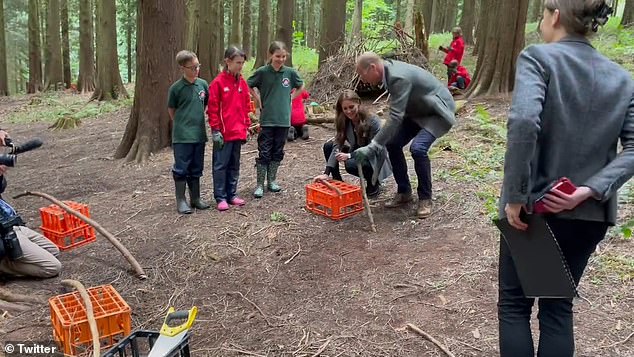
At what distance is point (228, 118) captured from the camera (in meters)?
5.70

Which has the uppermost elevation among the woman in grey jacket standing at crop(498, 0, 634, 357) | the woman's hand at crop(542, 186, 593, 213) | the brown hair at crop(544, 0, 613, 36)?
the brown hair at crop(544, 0, 613, 36)

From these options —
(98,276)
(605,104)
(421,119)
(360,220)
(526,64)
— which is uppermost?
(526,64)

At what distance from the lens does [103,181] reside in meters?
7.49

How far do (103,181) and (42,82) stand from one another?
18.5 meters

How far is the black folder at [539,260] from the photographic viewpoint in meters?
2.20

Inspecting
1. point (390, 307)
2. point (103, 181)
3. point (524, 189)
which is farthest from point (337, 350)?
point (103, 181)

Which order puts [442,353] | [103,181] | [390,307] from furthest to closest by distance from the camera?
[103,181] < [390,307] < [442,353]

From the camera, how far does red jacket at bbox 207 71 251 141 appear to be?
18.5 feet

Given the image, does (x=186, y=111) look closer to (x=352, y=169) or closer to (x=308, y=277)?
(x=352, y=169)

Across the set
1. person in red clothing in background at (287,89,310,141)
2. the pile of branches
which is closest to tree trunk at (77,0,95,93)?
the pile of branches

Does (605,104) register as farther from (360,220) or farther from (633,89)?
(360,220)

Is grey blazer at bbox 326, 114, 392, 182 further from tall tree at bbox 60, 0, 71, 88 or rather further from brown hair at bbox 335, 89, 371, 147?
tall tree at bbox 60, 0, 71, 88

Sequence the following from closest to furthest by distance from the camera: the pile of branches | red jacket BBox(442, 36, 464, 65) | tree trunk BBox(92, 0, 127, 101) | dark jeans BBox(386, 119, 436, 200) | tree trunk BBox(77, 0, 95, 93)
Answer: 1. dark jeans BBox(386, 119, 436, 200)
2. the pile of branches
3. red jacket BBox(442, 36, 464, 65)
4. tree trunk BBox(92, 0, 127, 101)
5. tree trunk BBox(77, 0, 95, 93)

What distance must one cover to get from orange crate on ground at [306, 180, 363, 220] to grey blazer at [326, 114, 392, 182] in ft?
0.92
